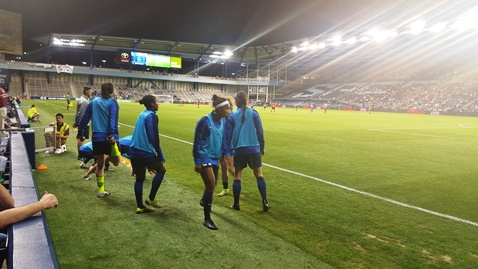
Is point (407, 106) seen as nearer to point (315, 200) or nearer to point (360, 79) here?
point (360, 79)

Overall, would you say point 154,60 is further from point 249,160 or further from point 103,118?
point 249,160

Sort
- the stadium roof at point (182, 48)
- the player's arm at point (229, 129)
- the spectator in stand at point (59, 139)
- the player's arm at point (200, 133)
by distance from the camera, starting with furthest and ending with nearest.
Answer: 1. the stadium roof at point (182, 48)
2. the spectator in stand at point (59, 139)
3. the player's arm at point (229, 129)
4. the player's arm at point (200, 133)

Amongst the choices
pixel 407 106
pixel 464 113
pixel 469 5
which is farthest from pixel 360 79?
pixel 469 5

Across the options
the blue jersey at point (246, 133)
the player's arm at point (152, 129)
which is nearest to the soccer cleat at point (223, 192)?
the blue jersey at point (246, 133)

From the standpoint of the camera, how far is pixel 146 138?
529cm

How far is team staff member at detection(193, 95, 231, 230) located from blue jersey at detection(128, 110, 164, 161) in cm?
79

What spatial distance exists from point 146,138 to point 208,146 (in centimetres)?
→ 110

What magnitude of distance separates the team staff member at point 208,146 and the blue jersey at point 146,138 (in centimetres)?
79

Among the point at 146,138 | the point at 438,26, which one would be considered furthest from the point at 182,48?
the point at 146,138

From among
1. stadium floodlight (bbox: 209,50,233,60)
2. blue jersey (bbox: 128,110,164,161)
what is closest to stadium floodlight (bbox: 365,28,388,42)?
stadium floodlight (bbox: 209,50,233,60)

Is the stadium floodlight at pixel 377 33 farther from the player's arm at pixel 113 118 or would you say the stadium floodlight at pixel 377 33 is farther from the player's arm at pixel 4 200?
the player's arm at pixel 4 200

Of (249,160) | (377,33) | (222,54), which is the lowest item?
(249,160)

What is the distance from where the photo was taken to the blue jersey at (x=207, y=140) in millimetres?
4844

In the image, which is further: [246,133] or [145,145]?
[246,133]
